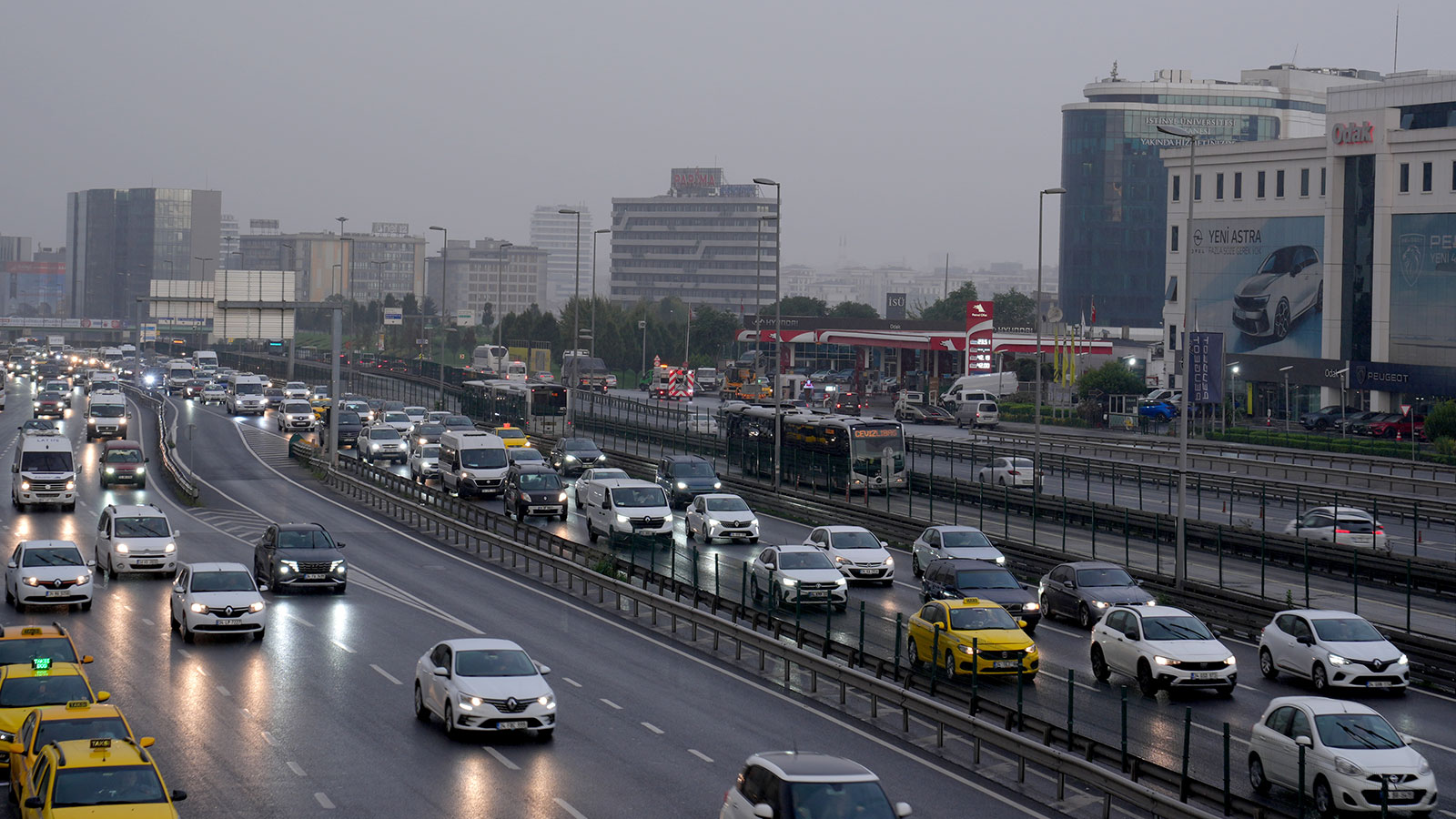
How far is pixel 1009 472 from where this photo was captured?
173ft

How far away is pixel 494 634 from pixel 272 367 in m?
115

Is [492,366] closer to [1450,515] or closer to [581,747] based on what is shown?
[1450,515]

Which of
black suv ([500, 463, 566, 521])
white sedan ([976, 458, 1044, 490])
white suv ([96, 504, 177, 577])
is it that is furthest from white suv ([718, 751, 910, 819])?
white sedan ([976, 458, 1044, 490])

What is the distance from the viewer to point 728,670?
26.6m

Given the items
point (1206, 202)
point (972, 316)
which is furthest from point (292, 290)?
point (1206, 202)

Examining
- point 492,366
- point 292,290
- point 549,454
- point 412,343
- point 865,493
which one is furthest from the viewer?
point 412,343

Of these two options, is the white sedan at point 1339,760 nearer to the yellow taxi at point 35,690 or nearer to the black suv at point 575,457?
the yellow taxi at point 35,690

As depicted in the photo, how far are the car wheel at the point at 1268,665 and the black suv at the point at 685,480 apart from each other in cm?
2606

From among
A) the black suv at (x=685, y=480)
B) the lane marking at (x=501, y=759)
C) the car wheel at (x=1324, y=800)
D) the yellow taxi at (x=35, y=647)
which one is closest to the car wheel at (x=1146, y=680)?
the car wheel at (x=1324, y=800)

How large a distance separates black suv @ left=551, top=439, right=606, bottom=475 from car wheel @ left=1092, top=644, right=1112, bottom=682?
119 feet

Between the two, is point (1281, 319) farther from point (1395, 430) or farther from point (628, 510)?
point (628, 510)

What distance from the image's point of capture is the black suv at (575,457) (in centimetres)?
6041

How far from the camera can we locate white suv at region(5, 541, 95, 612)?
29.8 meters

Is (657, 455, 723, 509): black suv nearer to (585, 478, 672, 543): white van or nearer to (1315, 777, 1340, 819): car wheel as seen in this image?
(585, 478, 672, 543): white van
